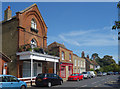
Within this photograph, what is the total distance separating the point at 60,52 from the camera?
27.5m

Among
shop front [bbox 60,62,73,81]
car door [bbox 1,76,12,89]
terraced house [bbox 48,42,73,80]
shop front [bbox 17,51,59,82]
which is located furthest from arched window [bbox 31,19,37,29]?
car door [bbox 1,76,12,89]

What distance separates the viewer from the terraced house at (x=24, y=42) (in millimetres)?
A: 19766

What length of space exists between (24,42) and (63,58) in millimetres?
10206

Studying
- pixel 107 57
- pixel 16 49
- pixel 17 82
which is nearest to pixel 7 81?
pixel 17 82

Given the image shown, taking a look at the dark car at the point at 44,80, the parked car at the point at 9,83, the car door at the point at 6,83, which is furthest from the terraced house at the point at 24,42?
the car door at the point at 6,83

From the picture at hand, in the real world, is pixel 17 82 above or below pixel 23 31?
below

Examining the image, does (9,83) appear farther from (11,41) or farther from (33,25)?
(33,25)

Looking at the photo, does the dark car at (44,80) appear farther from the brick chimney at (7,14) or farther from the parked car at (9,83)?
the brick chimney at (7,14)

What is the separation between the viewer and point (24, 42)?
21.2 metres

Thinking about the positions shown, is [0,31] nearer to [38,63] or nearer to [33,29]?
[33,29]

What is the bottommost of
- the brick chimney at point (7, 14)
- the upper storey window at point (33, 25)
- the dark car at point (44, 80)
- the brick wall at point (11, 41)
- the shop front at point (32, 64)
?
the dark car at point (44, 80)

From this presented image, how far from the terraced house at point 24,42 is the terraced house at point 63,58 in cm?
309

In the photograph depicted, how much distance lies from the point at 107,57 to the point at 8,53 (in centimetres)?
9081

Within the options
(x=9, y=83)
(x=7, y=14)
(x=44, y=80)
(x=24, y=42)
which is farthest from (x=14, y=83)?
(x=7, y=14)
